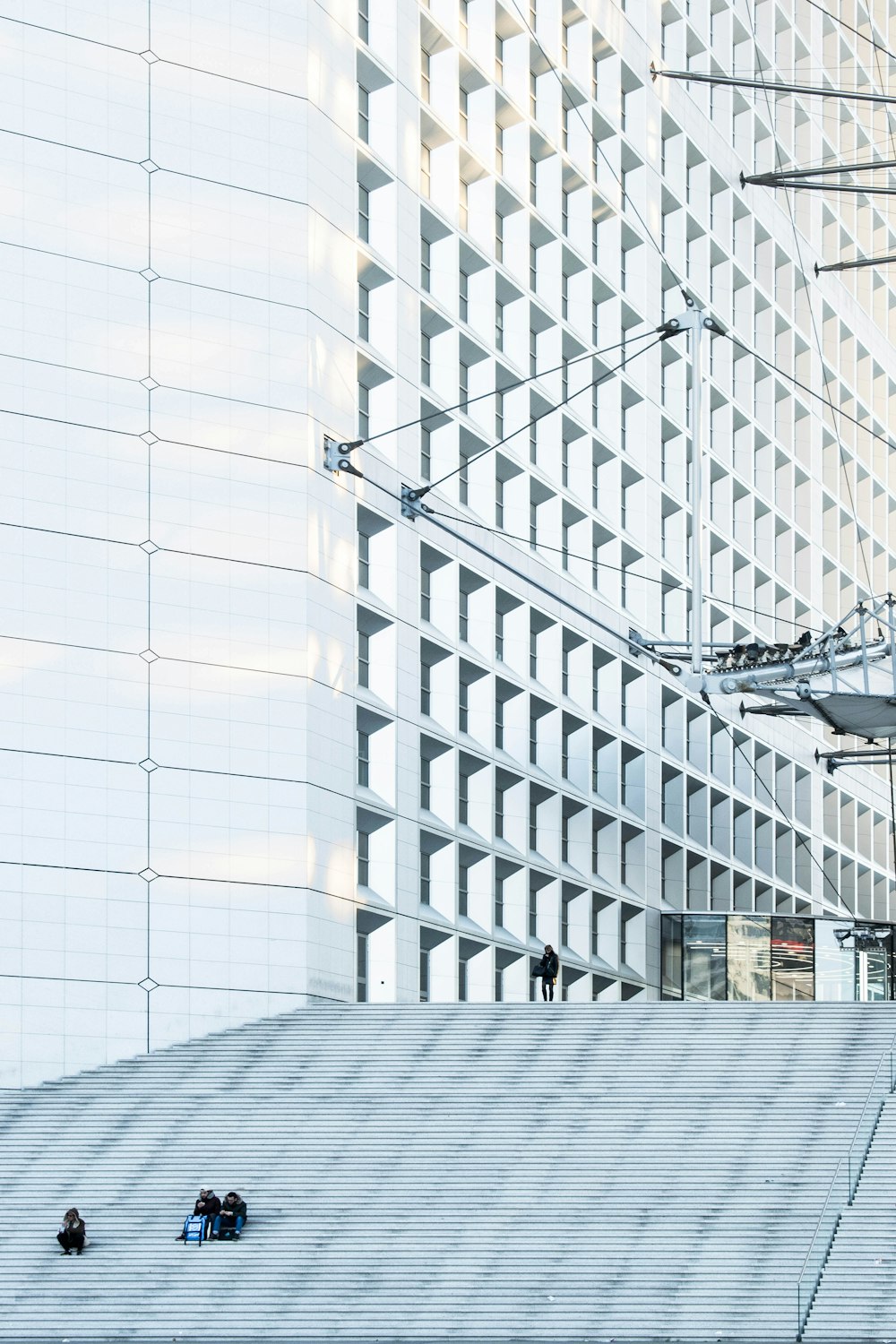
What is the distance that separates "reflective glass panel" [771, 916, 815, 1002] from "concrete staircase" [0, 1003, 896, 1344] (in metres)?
20.2

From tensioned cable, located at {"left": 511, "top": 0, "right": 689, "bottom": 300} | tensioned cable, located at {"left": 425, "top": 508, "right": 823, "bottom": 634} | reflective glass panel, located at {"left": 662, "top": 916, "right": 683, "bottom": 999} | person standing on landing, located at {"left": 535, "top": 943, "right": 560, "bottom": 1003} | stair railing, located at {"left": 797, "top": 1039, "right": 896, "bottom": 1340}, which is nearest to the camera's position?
stair railing, located at {"left": 797, "top": 1039, "right": 896, "bottom": 1340}

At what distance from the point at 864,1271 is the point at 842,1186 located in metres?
2.08

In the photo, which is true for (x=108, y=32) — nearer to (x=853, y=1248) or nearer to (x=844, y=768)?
(x=853, y=1248)

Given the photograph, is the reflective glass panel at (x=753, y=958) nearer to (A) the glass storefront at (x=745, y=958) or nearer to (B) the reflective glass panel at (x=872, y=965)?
(A) the glass storefront at (x=745, y=958)

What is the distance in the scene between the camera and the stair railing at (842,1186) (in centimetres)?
2527

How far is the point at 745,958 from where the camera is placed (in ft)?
183

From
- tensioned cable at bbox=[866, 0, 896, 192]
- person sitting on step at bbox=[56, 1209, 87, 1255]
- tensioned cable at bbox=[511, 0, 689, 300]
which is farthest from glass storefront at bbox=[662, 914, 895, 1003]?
tensioned cable at bbox=[866, 0, 896, 192]

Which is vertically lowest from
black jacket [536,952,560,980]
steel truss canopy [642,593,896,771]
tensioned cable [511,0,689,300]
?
black jacket [536,952,560,980]

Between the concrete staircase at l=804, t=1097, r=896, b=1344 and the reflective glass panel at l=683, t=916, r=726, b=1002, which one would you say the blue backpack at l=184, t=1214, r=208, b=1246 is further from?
the reflective glass panel at l=683, t=916, r=726, b=1002

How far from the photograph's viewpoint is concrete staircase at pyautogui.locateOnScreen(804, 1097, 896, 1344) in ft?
80.8

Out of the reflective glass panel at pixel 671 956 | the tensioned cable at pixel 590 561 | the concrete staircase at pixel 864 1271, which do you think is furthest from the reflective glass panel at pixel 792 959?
the concrete staircase at pixel 864 1271

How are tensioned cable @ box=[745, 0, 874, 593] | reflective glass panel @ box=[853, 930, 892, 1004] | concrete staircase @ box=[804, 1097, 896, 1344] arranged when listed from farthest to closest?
tensioned cable @ box=[745, 0, 874, 593] → reflective glass panel @ box=[853, 930, 892, 1004] → concrete staircase @ box=[804, 1097, 896, 1344]

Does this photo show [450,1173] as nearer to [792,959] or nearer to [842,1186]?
[842,1186]

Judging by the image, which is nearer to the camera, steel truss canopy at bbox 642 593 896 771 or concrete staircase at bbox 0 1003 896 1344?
concrete staircase at bbox 0 1003 896 1344
